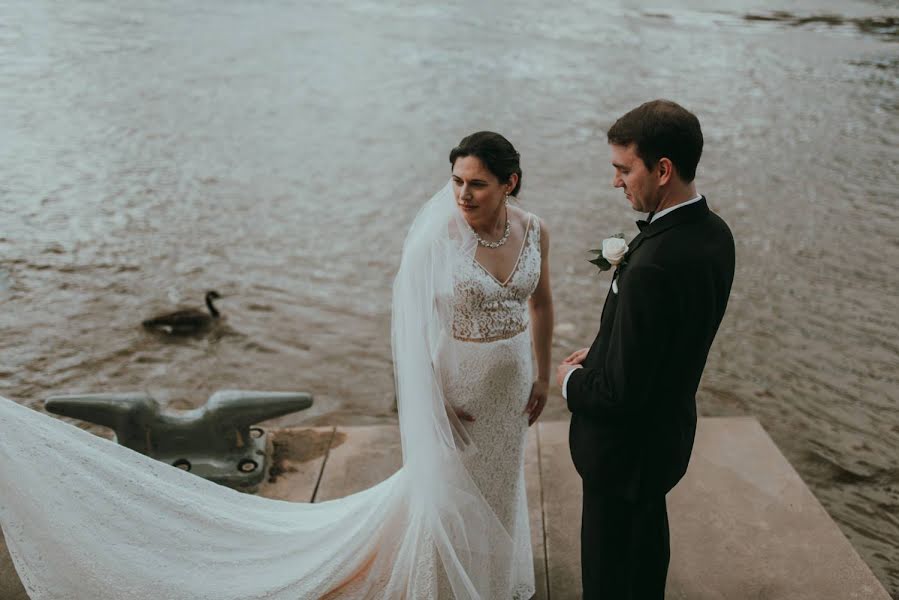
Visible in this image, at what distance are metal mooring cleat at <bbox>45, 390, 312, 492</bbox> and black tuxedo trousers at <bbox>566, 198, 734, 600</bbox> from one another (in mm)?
1790

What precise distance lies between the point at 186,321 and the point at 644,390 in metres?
5.52

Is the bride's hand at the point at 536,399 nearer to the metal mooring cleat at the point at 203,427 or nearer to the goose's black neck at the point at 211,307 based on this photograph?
the metal mooring cleat at the point at 203,427

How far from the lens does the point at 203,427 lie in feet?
13.3

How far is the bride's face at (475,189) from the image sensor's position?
9.61 feet

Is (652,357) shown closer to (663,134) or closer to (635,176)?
(635,176)

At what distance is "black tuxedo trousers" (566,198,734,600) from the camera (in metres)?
2.40

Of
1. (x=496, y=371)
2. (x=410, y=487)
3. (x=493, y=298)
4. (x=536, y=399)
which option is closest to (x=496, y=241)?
(x=493, y=298)

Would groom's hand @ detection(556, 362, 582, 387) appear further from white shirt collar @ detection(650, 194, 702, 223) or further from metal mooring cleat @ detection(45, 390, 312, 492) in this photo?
metal mooring cleat @ detection(45, 390, 312, 492)

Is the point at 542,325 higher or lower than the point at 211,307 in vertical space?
higher

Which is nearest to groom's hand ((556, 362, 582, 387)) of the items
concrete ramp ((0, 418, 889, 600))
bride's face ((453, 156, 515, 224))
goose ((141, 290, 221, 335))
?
bride's face ((453, 156, 515, 224))

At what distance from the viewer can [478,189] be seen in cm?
296

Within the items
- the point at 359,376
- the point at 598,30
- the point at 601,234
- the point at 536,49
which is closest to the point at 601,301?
the point at 601,234

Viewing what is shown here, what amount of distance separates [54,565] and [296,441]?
2.00m

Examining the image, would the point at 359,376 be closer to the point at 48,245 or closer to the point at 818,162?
the point at 48,245
